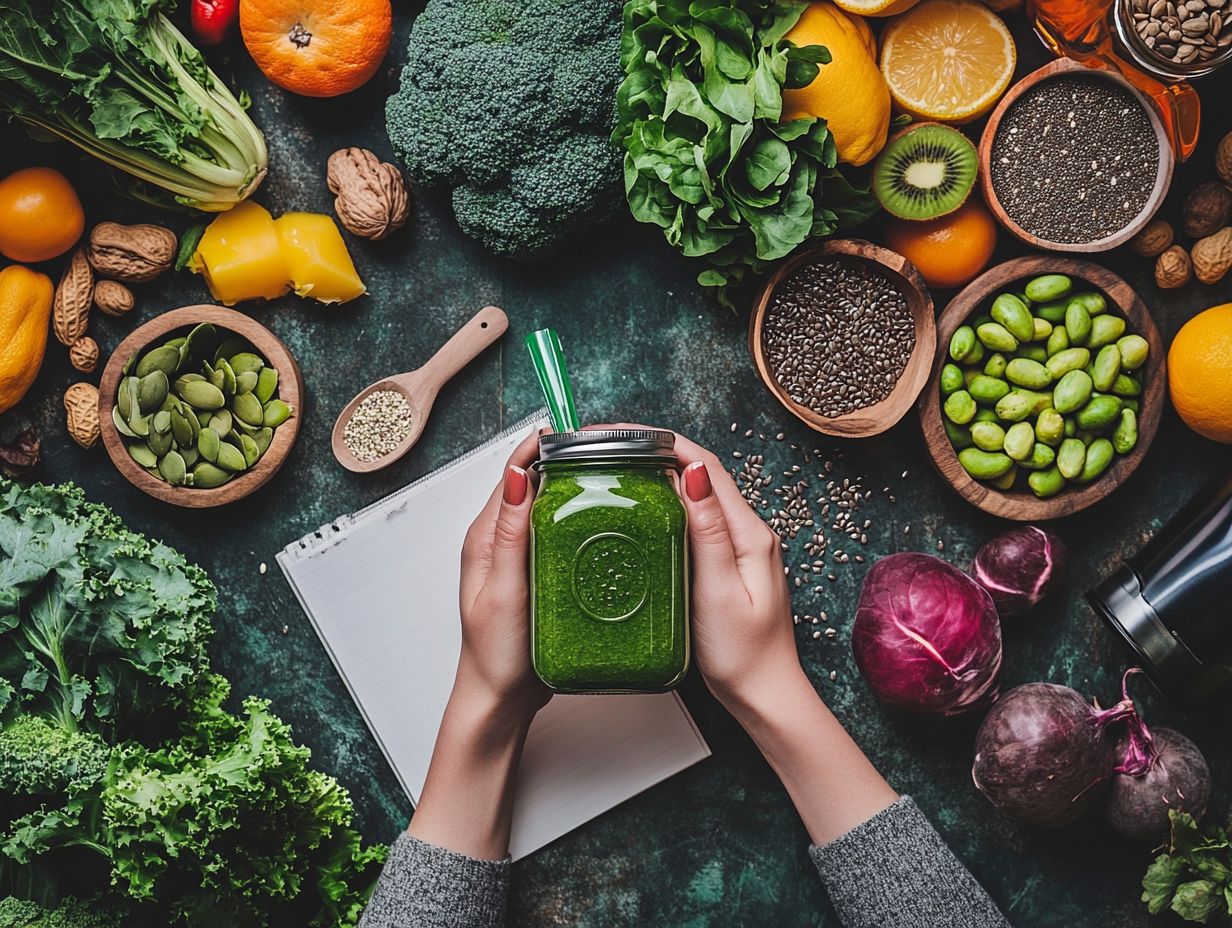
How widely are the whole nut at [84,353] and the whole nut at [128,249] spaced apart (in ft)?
0.41

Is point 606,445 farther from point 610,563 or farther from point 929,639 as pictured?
point 929,639

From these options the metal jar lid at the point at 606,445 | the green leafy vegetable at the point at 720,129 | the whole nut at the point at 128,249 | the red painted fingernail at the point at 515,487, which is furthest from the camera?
the whole nut at the point at 128,249

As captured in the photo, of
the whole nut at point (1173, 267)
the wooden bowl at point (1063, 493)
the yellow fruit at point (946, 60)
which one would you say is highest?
the yellow fruit at point (946, 60)

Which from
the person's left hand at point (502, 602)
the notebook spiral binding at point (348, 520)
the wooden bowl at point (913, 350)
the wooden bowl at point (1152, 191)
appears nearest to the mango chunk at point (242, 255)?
the notebook spiral binding at point (348, 520)

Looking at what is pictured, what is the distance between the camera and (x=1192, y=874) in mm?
1528

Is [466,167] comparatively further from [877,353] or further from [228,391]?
[877,353]

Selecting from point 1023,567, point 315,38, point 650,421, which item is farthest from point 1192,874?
point 315,38

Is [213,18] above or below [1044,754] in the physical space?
above

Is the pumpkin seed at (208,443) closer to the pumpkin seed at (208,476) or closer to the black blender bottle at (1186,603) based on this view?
the pumpkin seed at (208,476)

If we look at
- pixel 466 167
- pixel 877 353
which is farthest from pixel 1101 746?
pixel 466 167

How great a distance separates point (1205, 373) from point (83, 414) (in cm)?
183

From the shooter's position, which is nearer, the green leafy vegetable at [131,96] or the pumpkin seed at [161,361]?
the green leafy vegetable at [131,96]

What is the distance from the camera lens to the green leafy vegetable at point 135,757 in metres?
1.36

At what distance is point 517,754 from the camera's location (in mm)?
1540
